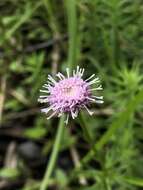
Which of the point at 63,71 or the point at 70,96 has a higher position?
the point at 63,71

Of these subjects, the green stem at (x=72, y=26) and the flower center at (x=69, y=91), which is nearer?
the flower center at (x=69, y=91)

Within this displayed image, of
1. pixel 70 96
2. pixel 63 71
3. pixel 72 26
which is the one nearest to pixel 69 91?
pixel 70 96

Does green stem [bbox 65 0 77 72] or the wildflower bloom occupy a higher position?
green stem [bbox 65 0 77 72]

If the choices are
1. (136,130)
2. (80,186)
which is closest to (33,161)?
(80,186)

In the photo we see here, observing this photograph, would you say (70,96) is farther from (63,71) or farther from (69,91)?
(63,71)

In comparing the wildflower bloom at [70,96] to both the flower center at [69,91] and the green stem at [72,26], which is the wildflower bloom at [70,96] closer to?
the flower center at [69,91]

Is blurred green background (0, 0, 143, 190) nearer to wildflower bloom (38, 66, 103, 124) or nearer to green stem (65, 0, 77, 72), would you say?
green stem (65, 0, 77, 72)

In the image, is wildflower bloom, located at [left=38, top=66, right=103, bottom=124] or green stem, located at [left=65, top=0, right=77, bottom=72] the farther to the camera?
green stem, located at [left=65, top=0, right=77, bottom=72]

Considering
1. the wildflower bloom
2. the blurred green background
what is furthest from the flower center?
the blurred green background

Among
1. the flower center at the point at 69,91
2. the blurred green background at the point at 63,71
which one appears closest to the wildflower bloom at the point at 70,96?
the flower center at the point at 69,91
